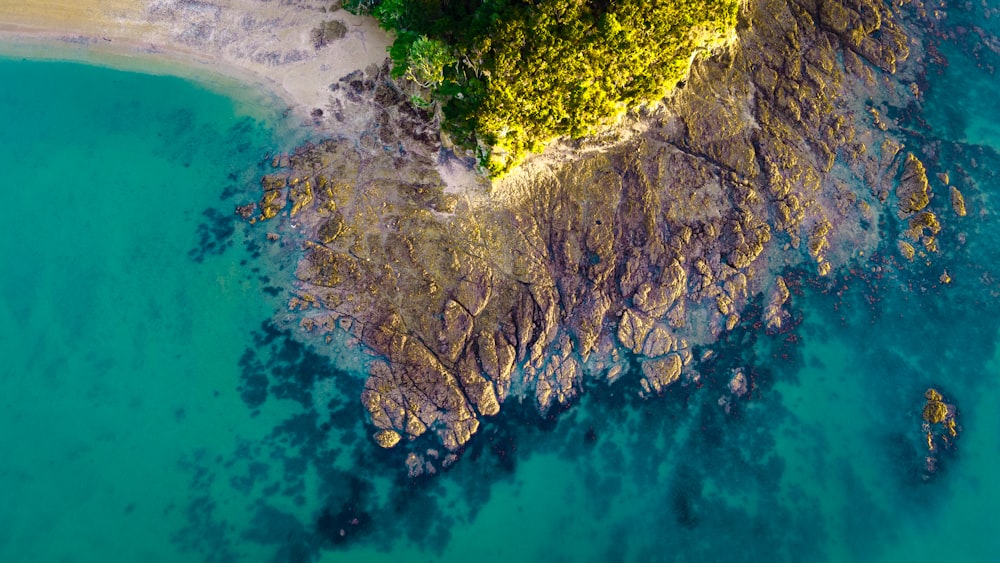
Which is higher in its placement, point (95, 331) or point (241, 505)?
point (95, 331)

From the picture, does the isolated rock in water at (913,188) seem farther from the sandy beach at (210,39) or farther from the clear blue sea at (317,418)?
the sandy beach at (210,39)

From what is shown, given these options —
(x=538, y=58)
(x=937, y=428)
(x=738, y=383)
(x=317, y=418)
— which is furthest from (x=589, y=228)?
(x=937, y=428)

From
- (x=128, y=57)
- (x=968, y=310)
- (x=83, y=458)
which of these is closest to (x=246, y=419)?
(x=83, y=458)

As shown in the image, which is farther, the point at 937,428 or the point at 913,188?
the point at 913,188

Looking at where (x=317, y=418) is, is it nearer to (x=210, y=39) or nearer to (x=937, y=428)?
(x=210, y=39)

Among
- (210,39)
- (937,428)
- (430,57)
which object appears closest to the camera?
(430,57)

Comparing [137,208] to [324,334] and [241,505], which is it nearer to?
[324,334]
